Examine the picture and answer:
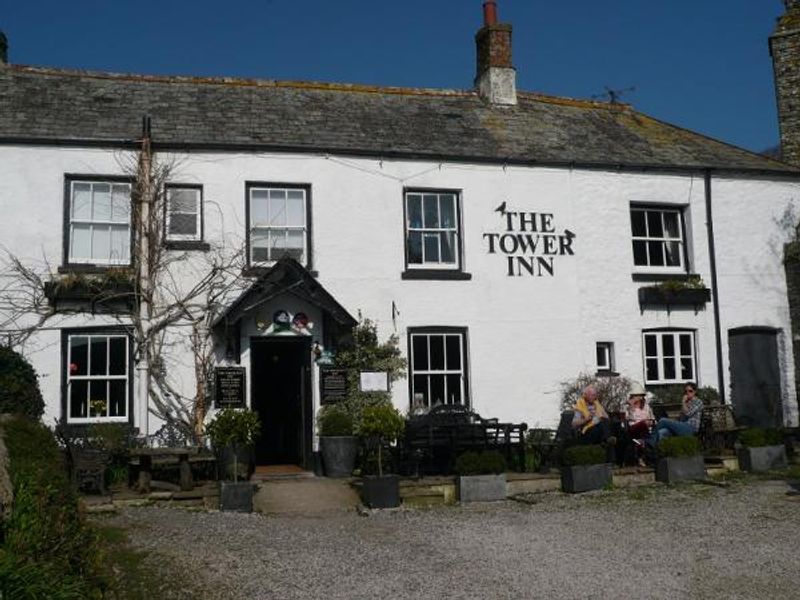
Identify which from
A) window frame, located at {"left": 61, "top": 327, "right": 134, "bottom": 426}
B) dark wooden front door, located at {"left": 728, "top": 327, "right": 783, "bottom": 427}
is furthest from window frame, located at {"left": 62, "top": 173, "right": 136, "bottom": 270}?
dark wooden front door, located at {"left": 728, "top": 327, "right": 783, "bottom": 427}

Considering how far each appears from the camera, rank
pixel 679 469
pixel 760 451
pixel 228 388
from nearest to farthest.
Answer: pixel 679 469
pixel 760 451
pixel 228 388

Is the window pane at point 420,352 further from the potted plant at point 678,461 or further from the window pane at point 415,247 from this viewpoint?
the potted plant at point 678,461

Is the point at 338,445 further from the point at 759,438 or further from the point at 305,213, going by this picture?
the point at 759,438

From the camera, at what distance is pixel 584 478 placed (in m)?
13.1

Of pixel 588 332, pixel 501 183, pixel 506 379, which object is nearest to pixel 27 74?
pixel 501 183

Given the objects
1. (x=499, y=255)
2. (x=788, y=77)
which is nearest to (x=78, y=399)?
(x=499, y=255)

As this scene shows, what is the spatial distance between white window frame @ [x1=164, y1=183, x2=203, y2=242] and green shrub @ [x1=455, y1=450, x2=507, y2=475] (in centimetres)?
647

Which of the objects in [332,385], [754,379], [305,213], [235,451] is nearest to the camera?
[235,451]

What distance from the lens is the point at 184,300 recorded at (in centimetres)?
1540

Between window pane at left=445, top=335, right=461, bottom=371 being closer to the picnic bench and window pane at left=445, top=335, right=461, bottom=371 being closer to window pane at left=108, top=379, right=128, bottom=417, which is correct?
the picnic bench

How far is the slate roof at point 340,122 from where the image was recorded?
52.9 ft

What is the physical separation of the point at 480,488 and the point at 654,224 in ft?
28.9

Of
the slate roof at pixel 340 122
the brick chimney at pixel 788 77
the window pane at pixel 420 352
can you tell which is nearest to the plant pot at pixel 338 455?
the window pane at pixel 420 352

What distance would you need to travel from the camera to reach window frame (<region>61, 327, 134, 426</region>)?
1473 cm
